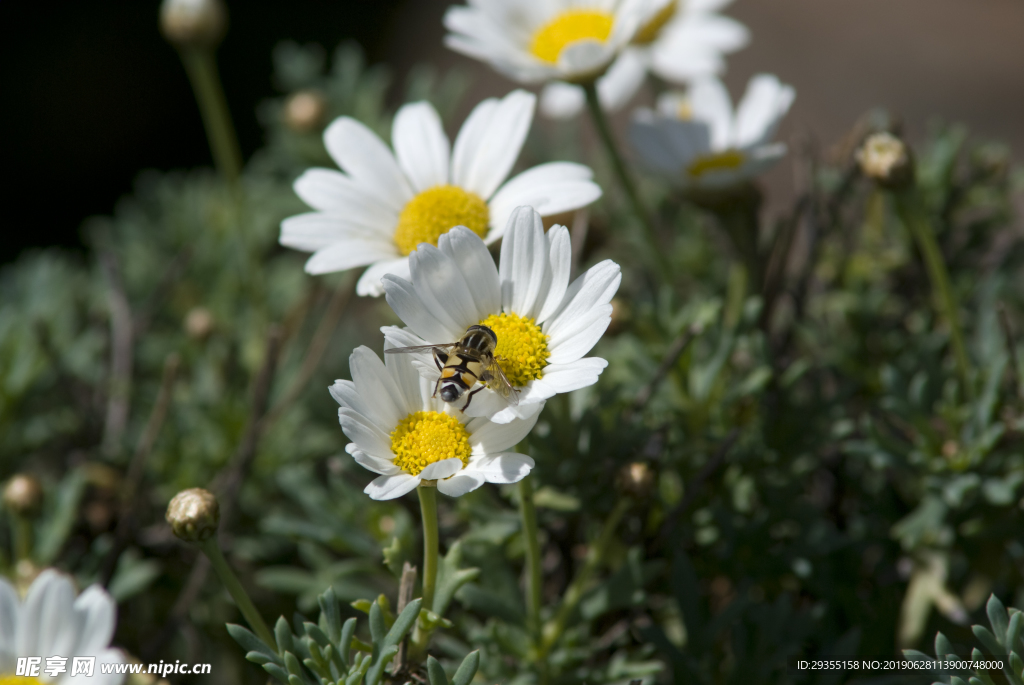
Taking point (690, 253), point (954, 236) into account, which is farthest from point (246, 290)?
point (954, 236)

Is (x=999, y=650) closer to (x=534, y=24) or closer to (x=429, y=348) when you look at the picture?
(x=429, y=348)

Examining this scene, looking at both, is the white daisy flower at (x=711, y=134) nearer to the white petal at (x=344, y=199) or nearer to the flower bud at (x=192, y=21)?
the white petal at (x=344, y=199)

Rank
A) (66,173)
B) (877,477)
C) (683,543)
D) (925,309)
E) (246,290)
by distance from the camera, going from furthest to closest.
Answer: (66,173) < (246,290) < (925,309) < (877,477) < (683,543)

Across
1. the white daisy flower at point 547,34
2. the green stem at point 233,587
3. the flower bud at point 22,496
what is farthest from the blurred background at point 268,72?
the green stem at point 233,587

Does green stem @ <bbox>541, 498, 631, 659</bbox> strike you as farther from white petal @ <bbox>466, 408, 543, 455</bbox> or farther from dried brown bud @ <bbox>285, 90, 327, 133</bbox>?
dried brown bud @ <bbox>285, 90, 327, 133</bbox>

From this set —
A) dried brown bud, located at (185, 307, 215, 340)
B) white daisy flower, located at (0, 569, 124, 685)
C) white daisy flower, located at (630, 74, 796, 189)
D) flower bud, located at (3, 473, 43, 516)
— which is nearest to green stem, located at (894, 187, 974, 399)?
white daisy flower, located at (630, 74, 796, 189)

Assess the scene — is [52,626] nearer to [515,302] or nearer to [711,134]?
[515,302]

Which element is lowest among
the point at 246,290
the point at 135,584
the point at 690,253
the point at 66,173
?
the point at 135,584
